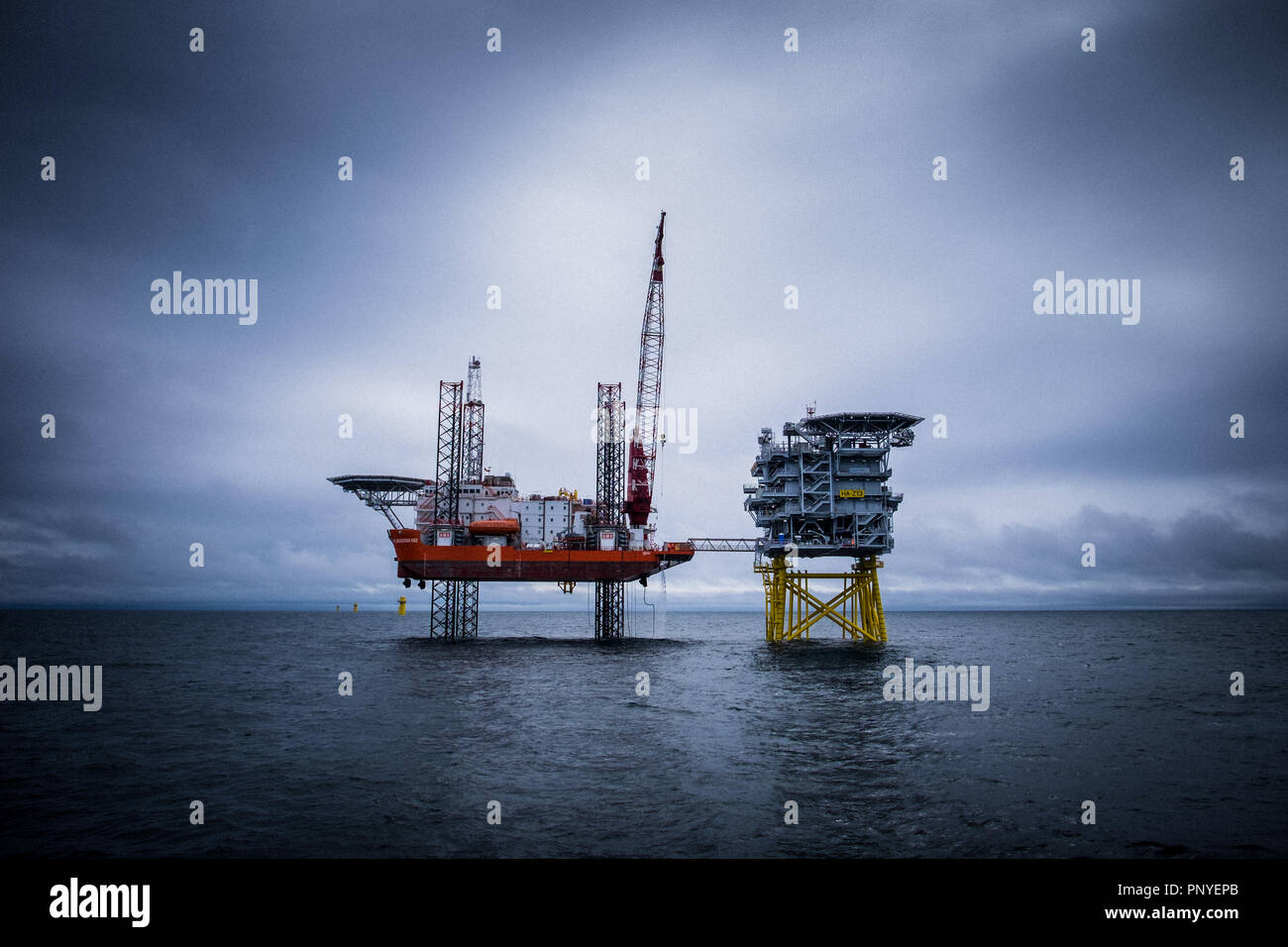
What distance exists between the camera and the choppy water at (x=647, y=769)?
11.7 m

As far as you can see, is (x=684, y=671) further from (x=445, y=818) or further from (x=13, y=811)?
(x=13, y=811)

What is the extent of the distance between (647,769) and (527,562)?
44.4 metres

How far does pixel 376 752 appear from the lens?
18.2m

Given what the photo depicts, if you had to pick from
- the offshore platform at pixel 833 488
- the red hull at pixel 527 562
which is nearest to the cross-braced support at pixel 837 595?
the offshore platform at pixel 833 488

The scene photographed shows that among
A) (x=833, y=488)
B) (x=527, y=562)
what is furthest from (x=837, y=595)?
(x=527, y=562)

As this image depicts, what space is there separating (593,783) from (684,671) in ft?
81.8

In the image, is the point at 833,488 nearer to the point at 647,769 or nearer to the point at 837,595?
the point at 837,595

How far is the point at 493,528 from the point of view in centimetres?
5853

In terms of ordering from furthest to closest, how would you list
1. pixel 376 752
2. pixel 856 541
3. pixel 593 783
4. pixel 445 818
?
pixel 856 541, pixel 376 752, pixel 593 783, pixel 445 818

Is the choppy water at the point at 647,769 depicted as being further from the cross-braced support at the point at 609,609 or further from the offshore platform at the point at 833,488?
the cross-braced support at the point at 609,609

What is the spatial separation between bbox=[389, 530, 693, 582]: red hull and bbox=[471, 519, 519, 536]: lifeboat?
1.35 meters

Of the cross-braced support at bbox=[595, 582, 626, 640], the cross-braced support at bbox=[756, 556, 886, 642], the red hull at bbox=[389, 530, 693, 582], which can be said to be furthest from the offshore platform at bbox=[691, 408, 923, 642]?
the cross-braced support at bbox=[595, 582, 626, 640]

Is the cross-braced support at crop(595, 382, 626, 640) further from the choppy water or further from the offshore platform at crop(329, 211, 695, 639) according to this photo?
the choppy water
